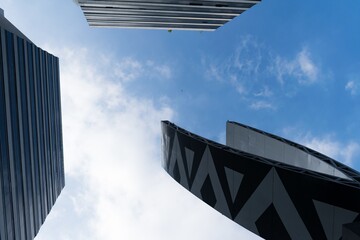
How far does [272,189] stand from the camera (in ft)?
49.7

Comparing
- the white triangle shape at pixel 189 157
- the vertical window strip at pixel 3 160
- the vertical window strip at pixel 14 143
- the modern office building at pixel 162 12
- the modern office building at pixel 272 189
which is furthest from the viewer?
the modern office building at pixel 162 12

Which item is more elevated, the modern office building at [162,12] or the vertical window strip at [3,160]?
the modern office building at [162,12]

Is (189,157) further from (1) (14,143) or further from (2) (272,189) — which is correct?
(1) (14,143)

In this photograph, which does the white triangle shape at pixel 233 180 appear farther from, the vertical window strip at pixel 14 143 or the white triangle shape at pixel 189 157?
the vertical window strip at pixel 14 143

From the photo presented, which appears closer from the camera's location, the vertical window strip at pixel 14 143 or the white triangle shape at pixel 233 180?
the white triangle shape at pixel 233 180

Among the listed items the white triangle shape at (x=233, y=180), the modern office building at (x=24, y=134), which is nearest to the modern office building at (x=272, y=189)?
the white triangle shape at (x=233, y=180)

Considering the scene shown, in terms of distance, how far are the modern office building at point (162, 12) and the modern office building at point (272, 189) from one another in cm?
3581

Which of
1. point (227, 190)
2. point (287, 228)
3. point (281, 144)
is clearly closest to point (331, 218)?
point (287, 228)

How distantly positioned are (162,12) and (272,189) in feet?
158

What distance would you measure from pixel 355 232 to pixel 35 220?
4937 centimetres

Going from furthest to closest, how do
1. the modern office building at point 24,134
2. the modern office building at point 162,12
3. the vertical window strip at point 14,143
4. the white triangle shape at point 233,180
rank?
1. the modern office building at point 162,12
2. the vertical window strip at point 14,143
3. the modern office building at point 24,134
4. the white triangle shape at point 233,180

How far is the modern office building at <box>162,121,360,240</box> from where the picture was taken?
1276 cm

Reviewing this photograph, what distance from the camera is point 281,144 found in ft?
88.5

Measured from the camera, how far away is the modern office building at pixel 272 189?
12761mm
